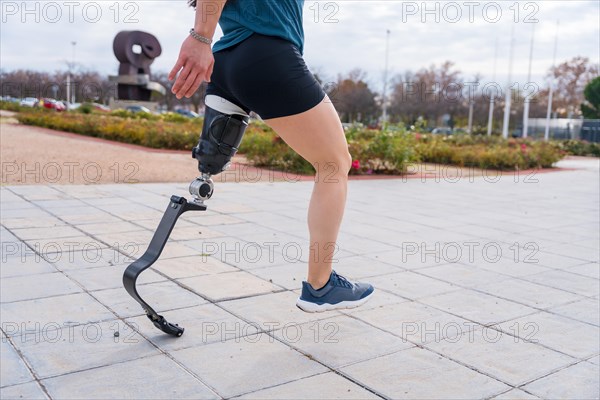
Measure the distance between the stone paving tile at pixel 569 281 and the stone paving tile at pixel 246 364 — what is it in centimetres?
→ 194

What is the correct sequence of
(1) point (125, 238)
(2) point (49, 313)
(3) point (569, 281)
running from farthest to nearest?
1. (1) point (125, 238)
2. (3) point (569, 281)
3. (2) point (49, 313)

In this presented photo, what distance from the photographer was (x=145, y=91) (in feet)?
87.1

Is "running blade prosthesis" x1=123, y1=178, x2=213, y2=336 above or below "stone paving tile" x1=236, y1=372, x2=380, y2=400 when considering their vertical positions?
above

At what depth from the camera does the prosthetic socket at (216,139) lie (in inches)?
89.4

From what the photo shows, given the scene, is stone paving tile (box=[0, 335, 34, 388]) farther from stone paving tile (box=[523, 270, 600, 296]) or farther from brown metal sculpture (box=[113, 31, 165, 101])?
brown metal sculpture (box=[113, 31, 165, 101])

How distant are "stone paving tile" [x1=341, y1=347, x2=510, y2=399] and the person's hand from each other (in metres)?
1.18

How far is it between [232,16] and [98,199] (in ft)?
15.0

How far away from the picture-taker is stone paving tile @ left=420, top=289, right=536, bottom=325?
9.71 ft

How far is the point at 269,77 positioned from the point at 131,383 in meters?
1.16

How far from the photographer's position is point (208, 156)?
2.28m

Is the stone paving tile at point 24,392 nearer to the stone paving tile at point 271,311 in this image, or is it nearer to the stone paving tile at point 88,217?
the stone paving tile at point 271,311

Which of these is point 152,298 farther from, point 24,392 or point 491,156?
point 491,156

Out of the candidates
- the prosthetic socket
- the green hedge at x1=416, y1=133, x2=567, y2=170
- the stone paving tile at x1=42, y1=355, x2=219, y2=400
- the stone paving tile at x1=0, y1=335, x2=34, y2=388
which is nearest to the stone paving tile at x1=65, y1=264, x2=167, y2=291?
the stone paving tile at x1=0, y1=335, x2=34, y2=388

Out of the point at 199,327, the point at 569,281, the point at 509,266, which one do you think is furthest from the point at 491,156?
the point at 199,327
